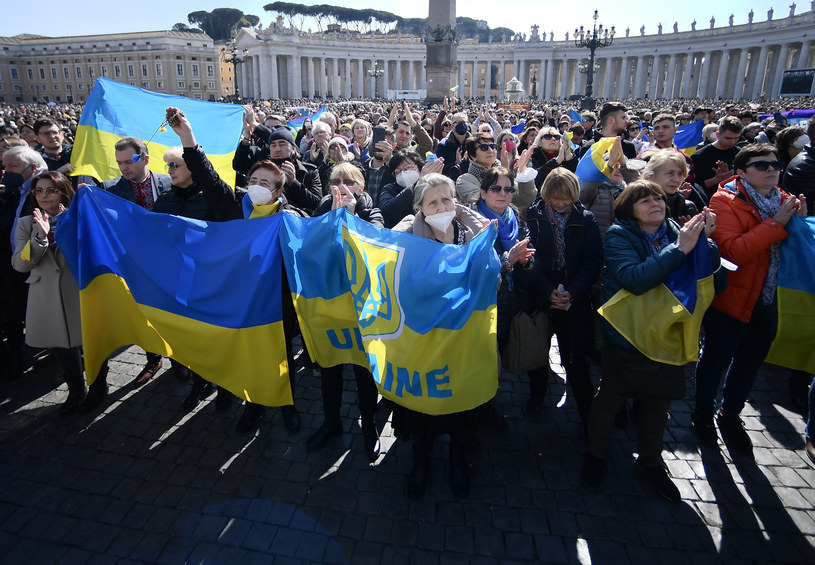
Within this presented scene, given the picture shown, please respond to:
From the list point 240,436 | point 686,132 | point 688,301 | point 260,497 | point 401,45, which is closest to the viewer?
point 688,301

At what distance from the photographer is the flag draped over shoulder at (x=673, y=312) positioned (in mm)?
3193

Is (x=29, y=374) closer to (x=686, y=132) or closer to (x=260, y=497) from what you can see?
(x=260, y=497)

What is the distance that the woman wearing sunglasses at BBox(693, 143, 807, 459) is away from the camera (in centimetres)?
362

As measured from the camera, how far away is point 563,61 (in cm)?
8425

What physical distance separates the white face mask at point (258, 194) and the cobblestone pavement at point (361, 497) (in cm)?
196

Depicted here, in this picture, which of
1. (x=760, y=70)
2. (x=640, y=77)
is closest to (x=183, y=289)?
(x=760, y=70)

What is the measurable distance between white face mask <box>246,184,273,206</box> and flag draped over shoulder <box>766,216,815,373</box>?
413 cm

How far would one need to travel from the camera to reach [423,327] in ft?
10.6

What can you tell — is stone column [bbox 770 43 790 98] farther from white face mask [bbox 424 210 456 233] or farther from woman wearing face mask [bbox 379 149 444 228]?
white face mask [bbox 424 210 456 233]

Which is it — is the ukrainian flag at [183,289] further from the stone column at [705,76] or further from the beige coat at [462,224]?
the stone column at [705,76]

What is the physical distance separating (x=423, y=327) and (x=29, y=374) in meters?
4.66

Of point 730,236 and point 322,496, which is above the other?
point 730,236

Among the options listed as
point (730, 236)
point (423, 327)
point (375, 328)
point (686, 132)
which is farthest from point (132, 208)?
point (686, 132)

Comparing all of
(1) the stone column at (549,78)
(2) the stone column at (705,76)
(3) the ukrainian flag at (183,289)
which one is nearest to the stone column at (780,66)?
(2) the stone column at (705,76)
